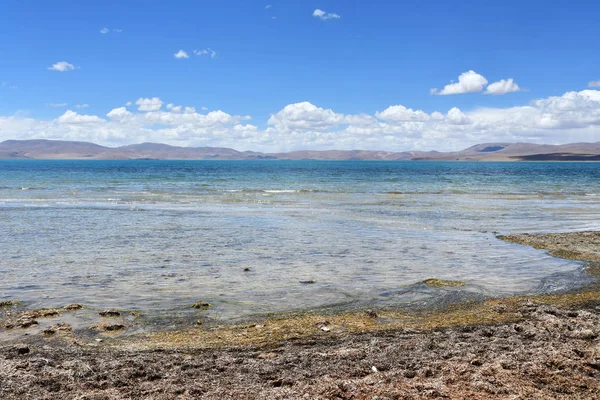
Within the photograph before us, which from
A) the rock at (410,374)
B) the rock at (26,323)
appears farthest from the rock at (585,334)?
the rock at (26,323)

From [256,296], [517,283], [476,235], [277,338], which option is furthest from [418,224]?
[277,338]

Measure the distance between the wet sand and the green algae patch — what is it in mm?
2552

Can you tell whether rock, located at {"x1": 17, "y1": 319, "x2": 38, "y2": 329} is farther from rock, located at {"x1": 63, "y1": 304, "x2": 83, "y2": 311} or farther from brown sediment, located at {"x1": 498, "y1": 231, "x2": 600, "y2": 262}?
brown sediment, located at {"x1": 498, "y1": 231, "x2": 600, "y2": 262}

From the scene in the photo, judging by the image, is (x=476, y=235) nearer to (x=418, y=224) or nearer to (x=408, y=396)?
(x=418, y=224)

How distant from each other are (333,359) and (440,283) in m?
6.78

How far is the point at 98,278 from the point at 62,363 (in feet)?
22.3

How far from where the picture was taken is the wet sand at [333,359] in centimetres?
710

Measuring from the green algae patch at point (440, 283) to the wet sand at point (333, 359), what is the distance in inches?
100

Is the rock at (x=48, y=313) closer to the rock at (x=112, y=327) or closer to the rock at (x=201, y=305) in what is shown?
the rock at (x=112, y=327)

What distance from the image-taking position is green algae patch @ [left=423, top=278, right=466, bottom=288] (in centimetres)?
1401

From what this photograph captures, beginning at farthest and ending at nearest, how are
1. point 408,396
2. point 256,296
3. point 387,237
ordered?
point 387,237 → point 256,296 → point 408,396

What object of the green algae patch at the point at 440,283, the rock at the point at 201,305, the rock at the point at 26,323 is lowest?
the green algae patch at the point at 440,283

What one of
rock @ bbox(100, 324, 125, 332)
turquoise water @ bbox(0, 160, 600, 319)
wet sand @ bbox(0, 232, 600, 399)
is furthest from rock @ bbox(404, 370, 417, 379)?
rock @ bbox(100, 324, 125, 332)

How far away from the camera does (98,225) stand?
26.3 m
